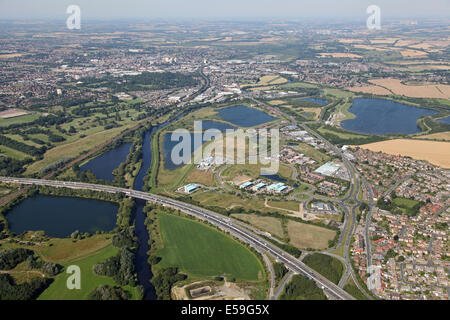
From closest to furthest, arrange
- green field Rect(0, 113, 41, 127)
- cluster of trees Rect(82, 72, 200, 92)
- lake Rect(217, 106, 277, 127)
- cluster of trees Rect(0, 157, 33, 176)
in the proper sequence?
cluster of trees Rect(0, 157, 33, 176) → green field Rect(0, 113, 41, 127) → lake Rect(217, 106, 277, 127) → cluster of trees Rect(82, 72, 200, 92)

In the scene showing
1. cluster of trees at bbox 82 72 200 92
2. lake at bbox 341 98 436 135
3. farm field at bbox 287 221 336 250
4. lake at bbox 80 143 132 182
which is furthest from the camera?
cluster of trees at bbox 82 72 200 92

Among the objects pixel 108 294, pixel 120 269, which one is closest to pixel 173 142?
pixel 120 269

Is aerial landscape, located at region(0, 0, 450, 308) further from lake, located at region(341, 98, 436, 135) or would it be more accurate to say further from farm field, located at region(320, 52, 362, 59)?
farm field, located at region(320, 52, 362, 59)

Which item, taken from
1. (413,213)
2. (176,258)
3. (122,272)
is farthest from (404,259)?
(122,272)

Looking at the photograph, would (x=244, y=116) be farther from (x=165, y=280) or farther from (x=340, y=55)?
(x=340, y=55)

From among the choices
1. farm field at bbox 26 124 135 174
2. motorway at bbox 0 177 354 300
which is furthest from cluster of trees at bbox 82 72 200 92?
motorway at bbox 0 177 354 300

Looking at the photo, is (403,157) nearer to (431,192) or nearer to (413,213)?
(431,192)

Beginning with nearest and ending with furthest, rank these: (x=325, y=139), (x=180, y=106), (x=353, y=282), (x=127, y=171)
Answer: (x=353, y=282), (x=127, y=171), (x=325, y=139), (x=180, y=106)
